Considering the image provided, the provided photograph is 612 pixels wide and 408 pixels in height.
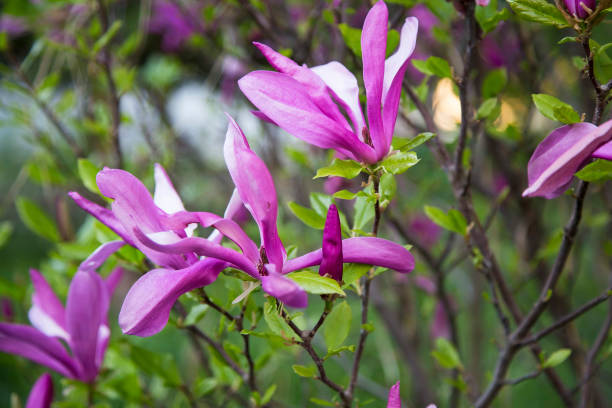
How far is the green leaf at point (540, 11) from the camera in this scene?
1.22 ft

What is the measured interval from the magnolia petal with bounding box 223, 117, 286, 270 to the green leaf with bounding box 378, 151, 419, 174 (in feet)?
0.28

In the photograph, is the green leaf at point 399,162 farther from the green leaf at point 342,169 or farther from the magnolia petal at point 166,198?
the magnolia petal at point 166,198

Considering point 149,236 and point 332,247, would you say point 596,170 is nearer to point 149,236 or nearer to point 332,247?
point 332,247

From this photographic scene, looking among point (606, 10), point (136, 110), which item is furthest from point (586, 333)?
point (606, 10)

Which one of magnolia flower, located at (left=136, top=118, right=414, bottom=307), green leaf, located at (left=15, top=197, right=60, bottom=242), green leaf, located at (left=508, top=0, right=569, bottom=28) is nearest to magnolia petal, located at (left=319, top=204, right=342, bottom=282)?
magnolia flower, located at (left=136, top=118, right=414, bottom=307)

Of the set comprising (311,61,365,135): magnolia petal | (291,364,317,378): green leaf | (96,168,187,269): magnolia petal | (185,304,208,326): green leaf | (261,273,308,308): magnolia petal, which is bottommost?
(185,304,208,326): green leaf

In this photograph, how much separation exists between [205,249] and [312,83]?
0.46 feet

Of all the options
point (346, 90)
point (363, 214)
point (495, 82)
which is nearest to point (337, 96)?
point (346, 90)

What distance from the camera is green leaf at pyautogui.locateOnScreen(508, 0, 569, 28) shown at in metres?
0.37

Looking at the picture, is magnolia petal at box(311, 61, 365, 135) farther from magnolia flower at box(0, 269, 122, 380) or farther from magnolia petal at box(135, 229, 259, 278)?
magnolia flower at box(0, 269, 122, 380)

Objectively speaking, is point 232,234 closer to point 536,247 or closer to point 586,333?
point 536,247

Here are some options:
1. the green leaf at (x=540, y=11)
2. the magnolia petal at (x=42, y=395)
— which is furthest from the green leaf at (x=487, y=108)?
the magnolia petal at (x=42, y=395)

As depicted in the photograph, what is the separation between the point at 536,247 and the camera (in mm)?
1015

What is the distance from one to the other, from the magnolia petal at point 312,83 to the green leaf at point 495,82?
0.35m
